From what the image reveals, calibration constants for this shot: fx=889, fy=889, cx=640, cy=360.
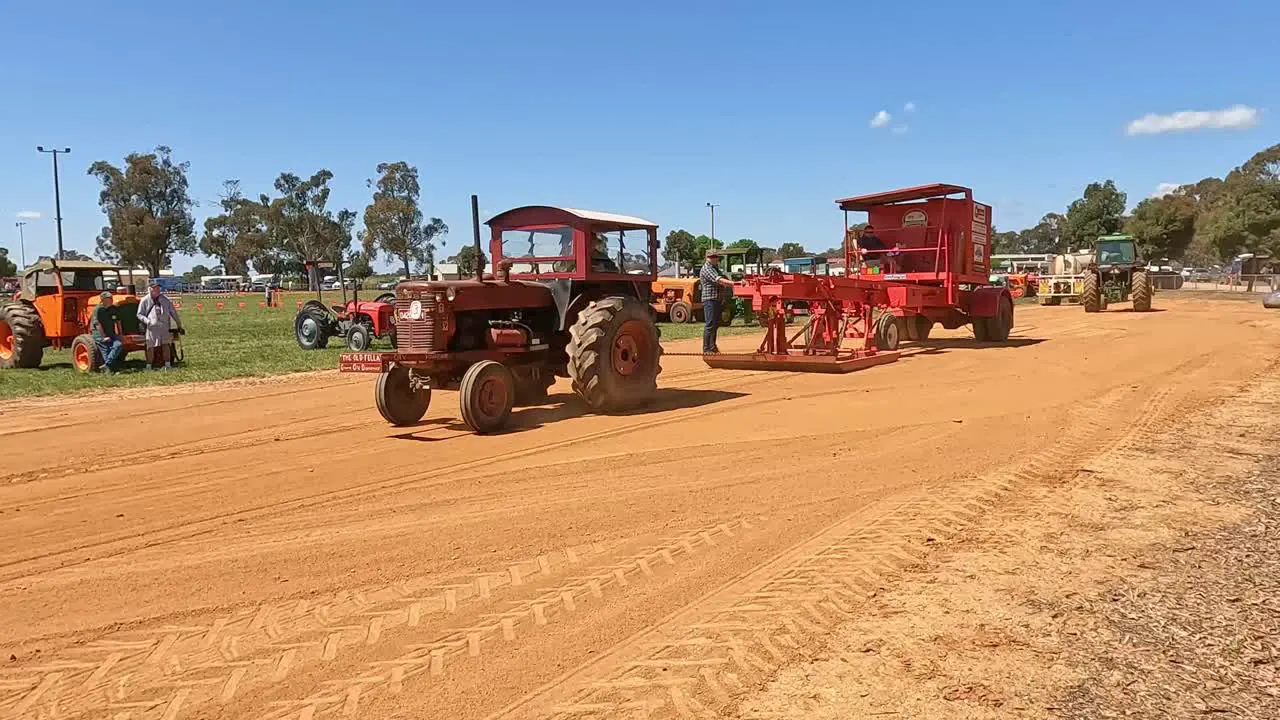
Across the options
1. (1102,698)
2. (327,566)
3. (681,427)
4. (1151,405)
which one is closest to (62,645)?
(327,566)

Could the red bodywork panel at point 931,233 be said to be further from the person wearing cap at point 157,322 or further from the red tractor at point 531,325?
the person wearing cap at point 157,322

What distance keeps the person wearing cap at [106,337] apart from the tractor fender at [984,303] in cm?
1434

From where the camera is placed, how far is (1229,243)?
57.3 metres

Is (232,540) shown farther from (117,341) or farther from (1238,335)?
(1238,335)

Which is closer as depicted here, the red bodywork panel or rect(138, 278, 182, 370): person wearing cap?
rect(138, 278, 182, 370): person wearing cap

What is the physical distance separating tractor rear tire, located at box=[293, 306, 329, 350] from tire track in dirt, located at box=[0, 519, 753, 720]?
1417 centimetres

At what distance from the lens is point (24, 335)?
14695mm

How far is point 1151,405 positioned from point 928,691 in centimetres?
705

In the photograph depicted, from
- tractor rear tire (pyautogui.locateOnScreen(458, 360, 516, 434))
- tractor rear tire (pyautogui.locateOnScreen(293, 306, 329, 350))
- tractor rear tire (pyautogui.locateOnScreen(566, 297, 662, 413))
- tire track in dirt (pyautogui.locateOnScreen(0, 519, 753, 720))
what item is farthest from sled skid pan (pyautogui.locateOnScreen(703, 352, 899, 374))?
tractor rear tire (pyautogui.locateOnScreen(293, 306, 329, 350))

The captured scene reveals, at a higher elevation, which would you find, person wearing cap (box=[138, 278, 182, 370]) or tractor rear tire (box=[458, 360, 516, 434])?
person wearing cap (box=[138, 278, 182, 370])

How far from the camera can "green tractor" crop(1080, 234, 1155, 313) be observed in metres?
26.0

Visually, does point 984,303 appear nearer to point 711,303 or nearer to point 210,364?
point 711,303

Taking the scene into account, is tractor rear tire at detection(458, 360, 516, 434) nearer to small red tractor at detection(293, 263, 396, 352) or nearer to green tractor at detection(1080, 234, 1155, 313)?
small red tractor at detection(293, 263, 396, 352)

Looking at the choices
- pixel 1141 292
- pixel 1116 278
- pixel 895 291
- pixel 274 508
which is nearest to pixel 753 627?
pixel 274 508
